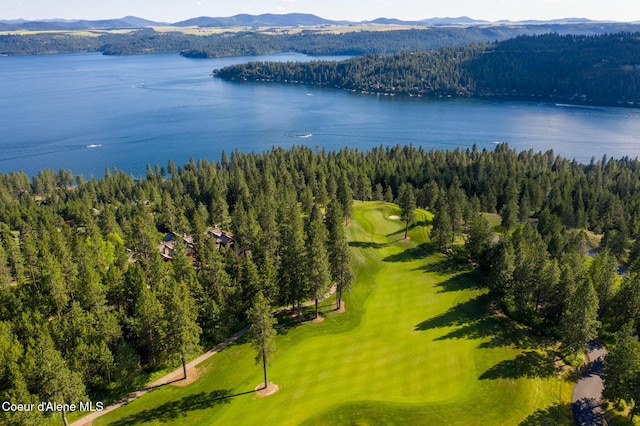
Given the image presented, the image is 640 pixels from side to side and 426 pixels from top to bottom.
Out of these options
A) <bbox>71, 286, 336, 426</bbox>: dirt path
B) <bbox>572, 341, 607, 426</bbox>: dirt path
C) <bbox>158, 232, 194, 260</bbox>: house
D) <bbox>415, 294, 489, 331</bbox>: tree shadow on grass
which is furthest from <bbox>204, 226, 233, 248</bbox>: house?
<bbox>572, 341, 607, 426</bbox>: dirt path

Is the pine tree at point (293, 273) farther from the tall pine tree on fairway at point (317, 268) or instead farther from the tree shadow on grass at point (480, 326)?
the tree shadow on grass at point (480, 326)

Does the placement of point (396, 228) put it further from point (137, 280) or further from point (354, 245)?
point (137, 280)

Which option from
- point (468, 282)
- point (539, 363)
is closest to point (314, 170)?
point (468, 282)

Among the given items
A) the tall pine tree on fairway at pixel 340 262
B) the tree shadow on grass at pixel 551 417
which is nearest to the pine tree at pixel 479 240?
the tall pine tree on fairway at pixel 340 262

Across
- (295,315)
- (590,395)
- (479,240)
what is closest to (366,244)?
(479,240)

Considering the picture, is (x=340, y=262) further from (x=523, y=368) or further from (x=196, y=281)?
(x=523, y=368)

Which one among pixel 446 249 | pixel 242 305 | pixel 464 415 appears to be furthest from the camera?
pixel 446 249
